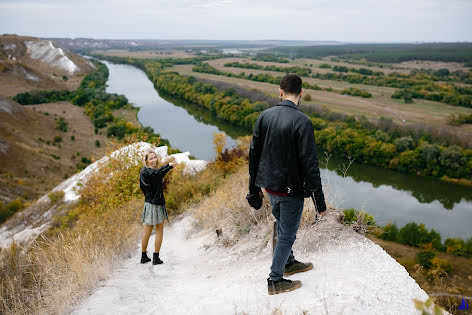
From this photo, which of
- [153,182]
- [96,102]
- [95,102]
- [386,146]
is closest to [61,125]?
[96,102]

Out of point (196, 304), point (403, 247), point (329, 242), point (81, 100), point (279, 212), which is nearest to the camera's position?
point (279, 212)

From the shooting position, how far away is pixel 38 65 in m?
81.5

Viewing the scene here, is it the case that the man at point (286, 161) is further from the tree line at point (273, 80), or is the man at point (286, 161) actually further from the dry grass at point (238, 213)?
the tree line at point (273, 80)

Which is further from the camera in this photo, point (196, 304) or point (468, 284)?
point (468, 284)

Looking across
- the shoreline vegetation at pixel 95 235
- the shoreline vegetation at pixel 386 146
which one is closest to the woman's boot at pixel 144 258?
the shoreline vegetation at pixel 95 235

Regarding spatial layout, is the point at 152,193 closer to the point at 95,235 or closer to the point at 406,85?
the point at 95,235

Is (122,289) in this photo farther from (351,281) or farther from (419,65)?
(419,65)

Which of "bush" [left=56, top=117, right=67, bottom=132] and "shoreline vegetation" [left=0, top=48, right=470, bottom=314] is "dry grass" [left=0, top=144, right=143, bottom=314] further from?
"bush" [left=56, top=117, right=67, bottom=132]

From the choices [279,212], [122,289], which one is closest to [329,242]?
[279,212]

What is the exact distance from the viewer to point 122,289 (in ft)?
10.8

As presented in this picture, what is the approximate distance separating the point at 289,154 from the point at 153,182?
1.98m

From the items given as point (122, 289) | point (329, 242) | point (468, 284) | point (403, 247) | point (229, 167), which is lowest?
point (403, 247)

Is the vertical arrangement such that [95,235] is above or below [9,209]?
above

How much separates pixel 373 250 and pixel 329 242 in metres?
0.46
